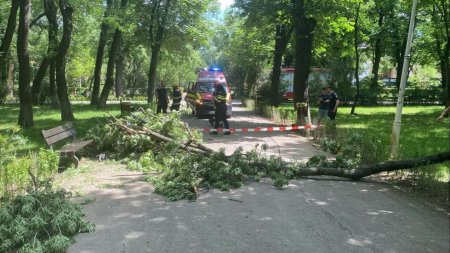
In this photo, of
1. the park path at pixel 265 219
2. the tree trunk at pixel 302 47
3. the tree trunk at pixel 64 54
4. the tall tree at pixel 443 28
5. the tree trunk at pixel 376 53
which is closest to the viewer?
the park path at pixel 265 219

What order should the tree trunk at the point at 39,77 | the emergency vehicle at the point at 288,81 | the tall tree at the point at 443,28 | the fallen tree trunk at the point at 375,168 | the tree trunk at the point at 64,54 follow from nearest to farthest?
the fallen tree trunk at the point at 375,168 → the tree trunk at the point at 64,54 → the tall tree at the point at 443,28 → the tree trunk at the point at 39,77 → the emergency vehicle at the point at 288,81

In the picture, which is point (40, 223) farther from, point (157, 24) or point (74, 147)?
point (157, 24)

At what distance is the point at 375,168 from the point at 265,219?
3.22 meters

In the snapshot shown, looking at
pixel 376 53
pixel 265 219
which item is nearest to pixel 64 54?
pixel 265 219

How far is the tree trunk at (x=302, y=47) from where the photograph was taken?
19.3 metres

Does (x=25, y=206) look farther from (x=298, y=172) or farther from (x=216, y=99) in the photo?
(x=216, y=99)

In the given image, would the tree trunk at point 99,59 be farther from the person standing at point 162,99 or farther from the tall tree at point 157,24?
the person standing at point 162,99

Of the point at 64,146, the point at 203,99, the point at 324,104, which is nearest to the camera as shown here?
the point at 64,146

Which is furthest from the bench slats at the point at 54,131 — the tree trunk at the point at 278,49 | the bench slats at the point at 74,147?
the tree trunk at the point at 278,49

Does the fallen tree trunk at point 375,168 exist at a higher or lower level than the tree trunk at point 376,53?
lower

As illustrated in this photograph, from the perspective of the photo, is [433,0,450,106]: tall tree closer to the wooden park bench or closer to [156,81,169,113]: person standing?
[156,81,169,113]: person standing

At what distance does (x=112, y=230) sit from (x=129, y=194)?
188 cm

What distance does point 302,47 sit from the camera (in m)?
20.0

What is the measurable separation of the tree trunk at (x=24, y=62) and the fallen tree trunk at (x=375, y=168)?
10.8m
